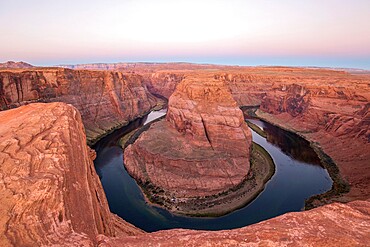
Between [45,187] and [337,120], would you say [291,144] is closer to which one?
[337,120]

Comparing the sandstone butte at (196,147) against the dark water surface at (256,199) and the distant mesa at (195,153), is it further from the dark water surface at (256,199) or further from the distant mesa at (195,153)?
the dark water surface at (256,199)

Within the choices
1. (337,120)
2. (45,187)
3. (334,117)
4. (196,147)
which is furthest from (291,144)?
(45,187)

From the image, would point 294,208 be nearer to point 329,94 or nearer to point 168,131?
point 168,131

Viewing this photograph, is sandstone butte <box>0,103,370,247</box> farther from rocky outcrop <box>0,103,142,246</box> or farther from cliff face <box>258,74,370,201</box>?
cliff face <box>258,74,370,201</box>

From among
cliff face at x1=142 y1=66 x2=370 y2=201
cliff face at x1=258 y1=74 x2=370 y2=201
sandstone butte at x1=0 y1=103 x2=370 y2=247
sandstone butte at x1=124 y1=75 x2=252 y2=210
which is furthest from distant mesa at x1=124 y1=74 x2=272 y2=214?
sandstone butte at x1=0 y1=103 x2=370 y2=247

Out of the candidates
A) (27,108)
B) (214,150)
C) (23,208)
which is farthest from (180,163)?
(23,208)
